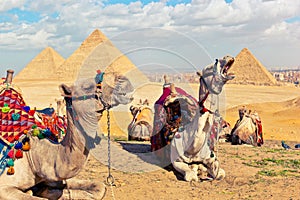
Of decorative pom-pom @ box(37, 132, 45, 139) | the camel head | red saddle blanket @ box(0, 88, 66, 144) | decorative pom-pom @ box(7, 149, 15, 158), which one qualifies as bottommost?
decorative pom-pom @ box(7, 149, 15, 158)

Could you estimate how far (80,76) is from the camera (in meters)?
3.66

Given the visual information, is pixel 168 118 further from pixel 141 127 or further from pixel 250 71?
pixel 250 71

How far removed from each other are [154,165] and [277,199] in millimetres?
2439

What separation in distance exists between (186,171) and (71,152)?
9.60 ft

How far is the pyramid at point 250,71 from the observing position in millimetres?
82562

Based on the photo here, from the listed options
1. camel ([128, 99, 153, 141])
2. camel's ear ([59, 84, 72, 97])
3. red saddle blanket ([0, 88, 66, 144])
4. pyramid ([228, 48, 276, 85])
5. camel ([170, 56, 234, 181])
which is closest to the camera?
camel's ear ([59, 84, 72, 97])

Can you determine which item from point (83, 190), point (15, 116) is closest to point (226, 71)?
point (83, 190)

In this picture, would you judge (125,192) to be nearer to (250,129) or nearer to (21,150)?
(21,150)

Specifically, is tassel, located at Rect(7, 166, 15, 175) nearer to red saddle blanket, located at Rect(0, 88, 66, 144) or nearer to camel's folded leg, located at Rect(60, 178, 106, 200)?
red saddle blanket, located at Rect(0, 88, 66, 144)

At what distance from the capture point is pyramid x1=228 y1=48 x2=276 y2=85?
8256 centimetres

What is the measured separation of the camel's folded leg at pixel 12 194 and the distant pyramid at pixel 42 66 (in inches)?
4646

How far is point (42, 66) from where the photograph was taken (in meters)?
124

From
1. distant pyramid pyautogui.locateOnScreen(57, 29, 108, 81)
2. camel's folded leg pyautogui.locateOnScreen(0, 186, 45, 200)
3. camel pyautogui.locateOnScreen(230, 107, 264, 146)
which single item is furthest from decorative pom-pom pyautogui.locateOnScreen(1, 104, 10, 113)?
distant pyramid pyautogui.locateOnScreen(57, 29, 108, 81)

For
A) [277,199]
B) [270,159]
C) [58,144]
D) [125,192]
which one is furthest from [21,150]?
[270,159]
